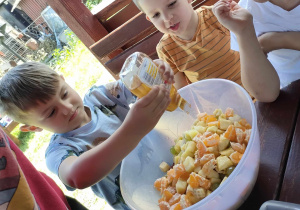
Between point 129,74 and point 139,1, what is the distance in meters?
0.65

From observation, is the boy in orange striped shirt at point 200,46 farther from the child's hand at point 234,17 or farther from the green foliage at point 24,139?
the green foliage at point 24,139

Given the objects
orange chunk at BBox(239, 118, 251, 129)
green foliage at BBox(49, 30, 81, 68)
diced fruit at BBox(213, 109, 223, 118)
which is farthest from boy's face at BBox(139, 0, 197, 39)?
green foliage at BBox(49, 30, 81, 68)

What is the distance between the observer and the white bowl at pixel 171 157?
2.27ft

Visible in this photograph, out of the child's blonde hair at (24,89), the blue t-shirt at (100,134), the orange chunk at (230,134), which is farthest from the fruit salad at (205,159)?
the child's blonde hair at (24,89)

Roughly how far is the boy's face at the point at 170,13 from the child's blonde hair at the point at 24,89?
0.54 metres

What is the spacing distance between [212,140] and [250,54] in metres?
0.38

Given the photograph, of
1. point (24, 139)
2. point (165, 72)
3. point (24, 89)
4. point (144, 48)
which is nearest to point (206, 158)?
point (165, 72)

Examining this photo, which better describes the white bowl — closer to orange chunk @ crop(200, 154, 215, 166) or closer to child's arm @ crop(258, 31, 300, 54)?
orange chunk @ crop(200, 154, 215, 166)

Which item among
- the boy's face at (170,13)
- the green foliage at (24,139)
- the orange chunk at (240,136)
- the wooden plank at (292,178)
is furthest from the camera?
the green foliage at (24,139)

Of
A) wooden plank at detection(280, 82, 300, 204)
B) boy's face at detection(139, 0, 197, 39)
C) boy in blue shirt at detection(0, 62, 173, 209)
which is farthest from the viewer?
boy's face at detection(139, 0, 197, 39)

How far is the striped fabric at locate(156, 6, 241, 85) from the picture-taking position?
1.52 m

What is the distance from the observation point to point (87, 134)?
1.25m

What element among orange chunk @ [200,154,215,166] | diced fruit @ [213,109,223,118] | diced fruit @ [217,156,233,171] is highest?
orange chunk @ [200,154,215,166]

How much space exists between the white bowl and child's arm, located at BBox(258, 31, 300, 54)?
292 mm
